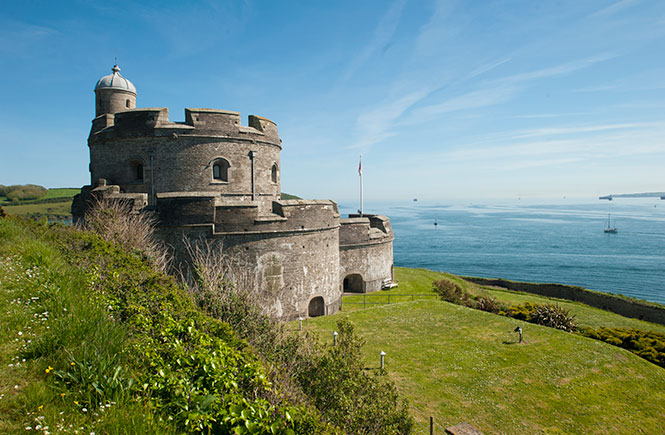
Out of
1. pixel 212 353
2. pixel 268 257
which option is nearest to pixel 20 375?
pixel 212 353

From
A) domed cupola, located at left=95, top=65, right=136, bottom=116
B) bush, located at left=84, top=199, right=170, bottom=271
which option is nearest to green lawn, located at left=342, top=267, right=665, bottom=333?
bush, located at left=84, top=199, right=170, bottom=271

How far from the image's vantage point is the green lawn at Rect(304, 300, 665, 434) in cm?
1039

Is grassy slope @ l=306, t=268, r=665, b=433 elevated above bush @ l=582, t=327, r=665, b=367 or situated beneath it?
elevated above

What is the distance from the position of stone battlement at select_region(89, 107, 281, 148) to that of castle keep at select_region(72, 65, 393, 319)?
0.16ft

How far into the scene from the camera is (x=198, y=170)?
56.7 feet

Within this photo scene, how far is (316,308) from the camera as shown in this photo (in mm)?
18641

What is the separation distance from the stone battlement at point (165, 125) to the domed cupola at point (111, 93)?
5.92 feet

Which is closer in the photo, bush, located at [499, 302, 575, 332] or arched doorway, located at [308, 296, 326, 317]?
arched doorway, located at [308, 296, 326, 317]

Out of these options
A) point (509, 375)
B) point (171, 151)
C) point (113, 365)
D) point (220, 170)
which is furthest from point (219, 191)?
point (509, 375)


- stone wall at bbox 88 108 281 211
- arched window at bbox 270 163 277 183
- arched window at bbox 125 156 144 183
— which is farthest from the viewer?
arched window at bbox 270 163 277 183

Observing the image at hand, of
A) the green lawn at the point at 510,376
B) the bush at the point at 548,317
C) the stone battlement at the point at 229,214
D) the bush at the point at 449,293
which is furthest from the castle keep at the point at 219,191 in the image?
the bush at the point at 548,317

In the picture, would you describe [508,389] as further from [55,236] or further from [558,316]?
[55,236]

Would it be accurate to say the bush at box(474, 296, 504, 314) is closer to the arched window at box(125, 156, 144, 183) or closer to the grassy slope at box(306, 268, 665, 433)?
the grassy slope at box(306, 268, 665, 433)

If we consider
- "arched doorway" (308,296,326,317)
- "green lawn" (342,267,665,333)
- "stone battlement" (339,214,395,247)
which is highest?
"stone battlement" (339,214,395,247)
